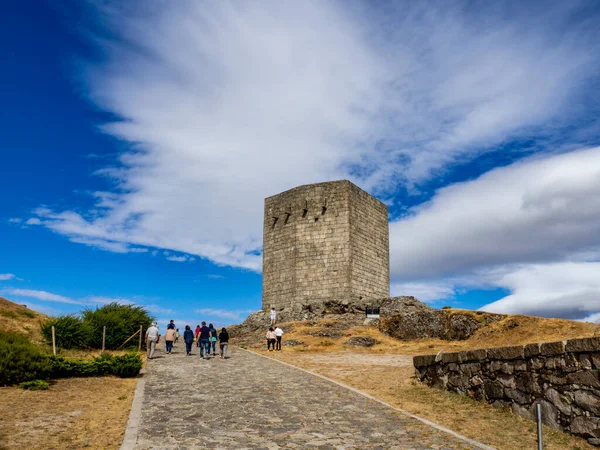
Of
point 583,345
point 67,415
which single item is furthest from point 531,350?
point 67,415

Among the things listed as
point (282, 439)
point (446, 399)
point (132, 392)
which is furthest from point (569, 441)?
point (132, 392)

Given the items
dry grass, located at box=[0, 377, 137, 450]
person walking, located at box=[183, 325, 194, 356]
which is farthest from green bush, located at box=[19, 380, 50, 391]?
person walking, located at box=[183, 325, 194, 356]


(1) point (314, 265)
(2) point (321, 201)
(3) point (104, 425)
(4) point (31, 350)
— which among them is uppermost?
(2) point (321, 201)

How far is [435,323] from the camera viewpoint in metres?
26.2

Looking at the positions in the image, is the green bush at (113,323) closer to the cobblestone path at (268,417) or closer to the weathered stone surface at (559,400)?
the cobblestone path at (268,417)

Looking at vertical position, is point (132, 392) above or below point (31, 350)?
below

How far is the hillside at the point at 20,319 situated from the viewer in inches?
1052

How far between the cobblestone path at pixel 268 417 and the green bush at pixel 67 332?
905cm

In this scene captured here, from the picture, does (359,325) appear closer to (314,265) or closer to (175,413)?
(314,265)

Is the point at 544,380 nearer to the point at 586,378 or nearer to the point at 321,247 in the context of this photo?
the point at 586,378

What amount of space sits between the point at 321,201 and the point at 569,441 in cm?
2763

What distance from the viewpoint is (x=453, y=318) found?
26.0 meters

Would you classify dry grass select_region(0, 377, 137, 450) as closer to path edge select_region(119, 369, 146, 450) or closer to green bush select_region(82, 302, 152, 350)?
path edge select_region(119, 369, 146, 450)

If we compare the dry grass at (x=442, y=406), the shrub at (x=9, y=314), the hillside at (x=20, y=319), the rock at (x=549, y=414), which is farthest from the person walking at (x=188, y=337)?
the rock at (x=549, y=414)
